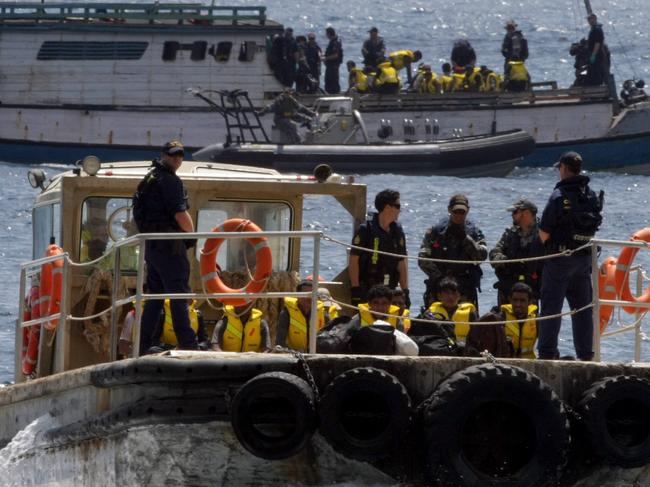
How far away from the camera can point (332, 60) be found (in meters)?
40.3

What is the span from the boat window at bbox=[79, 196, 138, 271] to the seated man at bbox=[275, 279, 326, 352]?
125 centimetres

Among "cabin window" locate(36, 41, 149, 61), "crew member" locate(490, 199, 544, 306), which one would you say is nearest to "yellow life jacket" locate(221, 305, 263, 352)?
"crew member" locate(490, 199, 544, 306)

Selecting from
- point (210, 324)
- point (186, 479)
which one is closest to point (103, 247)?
point (210, 324)

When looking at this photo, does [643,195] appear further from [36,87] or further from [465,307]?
[465,307]

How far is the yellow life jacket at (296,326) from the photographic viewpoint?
11008mm

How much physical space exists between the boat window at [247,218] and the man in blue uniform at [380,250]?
0.53m

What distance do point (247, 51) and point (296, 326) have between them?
2868cm

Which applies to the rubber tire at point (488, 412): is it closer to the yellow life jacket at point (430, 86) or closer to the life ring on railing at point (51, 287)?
the life ring on railing at point (51, 287)

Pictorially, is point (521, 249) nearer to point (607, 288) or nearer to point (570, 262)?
point (607, 288)

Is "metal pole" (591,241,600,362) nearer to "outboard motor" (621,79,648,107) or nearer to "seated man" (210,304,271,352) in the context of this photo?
"seated man" (210,304,271,352)

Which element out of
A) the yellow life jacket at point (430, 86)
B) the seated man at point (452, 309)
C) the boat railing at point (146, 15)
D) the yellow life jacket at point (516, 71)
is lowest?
the seated man at point (452, 309)

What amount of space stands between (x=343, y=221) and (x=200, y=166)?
19.3m

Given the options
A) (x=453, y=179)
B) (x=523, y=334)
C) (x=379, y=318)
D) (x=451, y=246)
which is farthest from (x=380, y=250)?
(x=453, y=179)

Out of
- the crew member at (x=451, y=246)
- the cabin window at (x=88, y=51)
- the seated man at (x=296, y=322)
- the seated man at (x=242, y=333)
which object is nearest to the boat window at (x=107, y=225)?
the seated man at (x=242, y=333)
